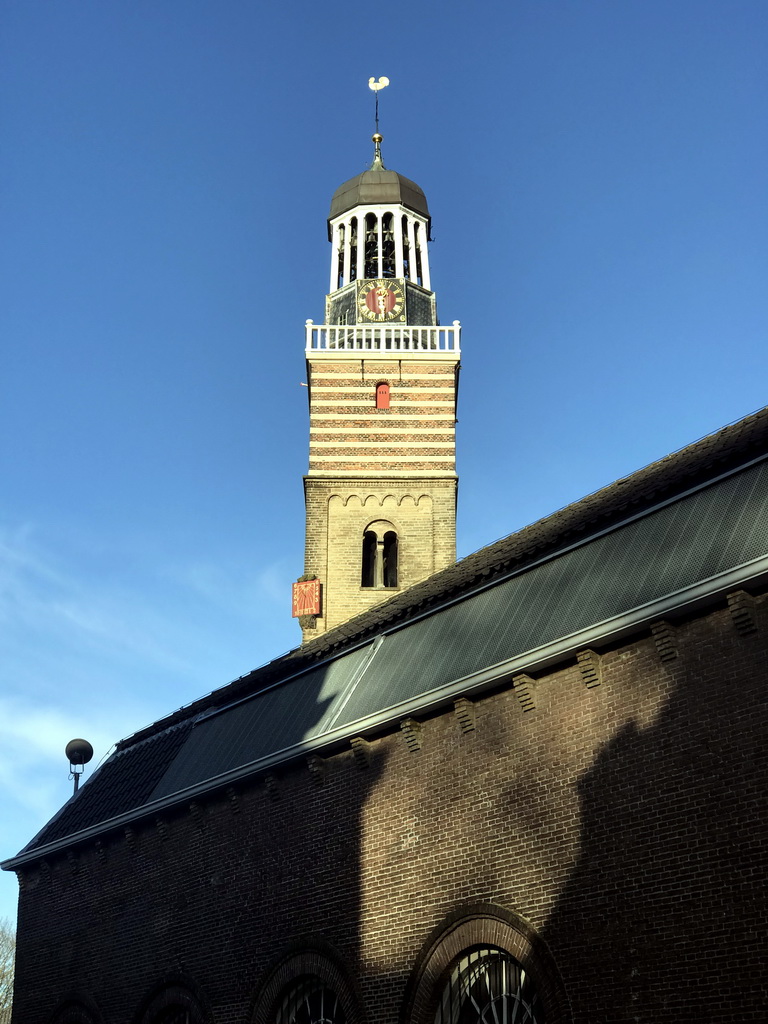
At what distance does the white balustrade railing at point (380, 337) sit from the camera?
43.8 meters

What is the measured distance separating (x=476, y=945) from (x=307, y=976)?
477cm

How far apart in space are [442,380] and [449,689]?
79.6 ft

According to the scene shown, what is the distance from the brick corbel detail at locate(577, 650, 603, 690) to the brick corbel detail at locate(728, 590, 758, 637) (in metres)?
2.36

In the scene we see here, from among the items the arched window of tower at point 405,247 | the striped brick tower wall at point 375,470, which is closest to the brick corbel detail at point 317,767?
the striped brick tower wall at point 375,470

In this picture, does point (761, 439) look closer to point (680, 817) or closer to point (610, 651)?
point (610, 651)

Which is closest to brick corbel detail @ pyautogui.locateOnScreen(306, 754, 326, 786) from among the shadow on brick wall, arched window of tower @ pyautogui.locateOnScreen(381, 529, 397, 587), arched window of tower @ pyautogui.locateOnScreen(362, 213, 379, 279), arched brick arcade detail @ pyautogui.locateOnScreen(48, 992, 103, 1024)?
the shadow on brick wall

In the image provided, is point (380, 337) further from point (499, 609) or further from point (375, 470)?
point (499, 609)

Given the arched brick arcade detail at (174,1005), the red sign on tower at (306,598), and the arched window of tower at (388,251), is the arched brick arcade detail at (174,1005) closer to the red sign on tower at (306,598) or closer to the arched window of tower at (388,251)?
the red sign on tower at (306,598)

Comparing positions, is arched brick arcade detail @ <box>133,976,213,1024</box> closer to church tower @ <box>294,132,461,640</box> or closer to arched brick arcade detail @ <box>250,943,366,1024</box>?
arched brick arcade detail @ <box>250,943,366,1024</box>

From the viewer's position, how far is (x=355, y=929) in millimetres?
21062

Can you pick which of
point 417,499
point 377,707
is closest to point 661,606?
point 377,707

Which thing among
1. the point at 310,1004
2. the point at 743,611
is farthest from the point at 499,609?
the point at 310,1004

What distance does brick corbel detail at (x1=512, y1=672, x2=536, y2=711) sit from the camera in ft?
61.4

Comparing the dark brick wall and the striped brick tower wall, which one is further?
the striped brick tower wall
